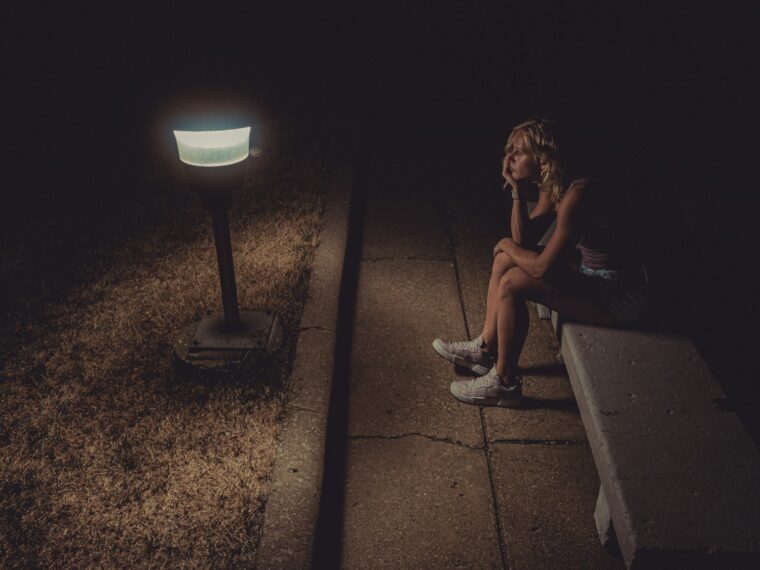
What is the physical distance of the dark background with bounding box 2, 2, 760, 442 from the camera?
3.23m

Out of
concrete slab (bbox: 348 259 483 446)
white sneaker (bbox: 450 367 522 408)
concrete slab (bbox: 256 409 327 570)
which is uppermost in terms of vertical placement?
concrete slab (bbox: 256 409 327 570)

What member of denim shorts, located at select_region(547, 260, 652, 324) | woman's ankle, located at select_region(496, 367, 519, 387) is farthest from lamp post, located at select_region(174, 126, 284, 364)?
denim shorts, located at select_region(547, 260, 652, 324)

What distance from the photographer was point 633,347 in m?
2.56

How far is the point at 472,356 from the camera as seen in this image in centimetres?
324

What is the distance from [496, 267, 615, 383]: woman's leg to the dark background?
0.38 metres

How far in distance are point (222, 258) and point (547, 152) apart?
68.7 inches

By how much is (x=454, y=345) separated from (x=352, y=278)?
117 cm

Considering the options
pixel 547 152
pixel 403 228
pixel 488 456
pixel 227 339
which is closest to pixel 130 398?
pixel 227 339

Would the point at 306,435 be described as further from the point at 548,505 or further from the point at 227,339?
the point at 548,505

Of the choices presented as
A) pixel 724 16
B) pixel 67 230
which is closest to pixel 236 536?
pixel 67 230

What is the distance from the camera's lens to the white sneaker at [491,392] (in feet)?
9.81

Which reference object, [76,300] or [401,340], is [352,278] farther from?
[76,300]

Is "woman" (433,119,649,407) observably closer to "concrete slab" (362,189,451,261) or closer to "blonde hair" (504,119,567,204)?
"blonde hair" (504,119,567,204)

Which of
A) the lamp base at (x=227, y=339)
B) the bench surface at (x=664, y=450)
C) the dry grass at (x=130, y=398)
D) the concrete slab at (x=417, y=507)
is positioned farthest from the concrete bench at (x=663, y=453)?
the lamp base at (x=227, y=339)
